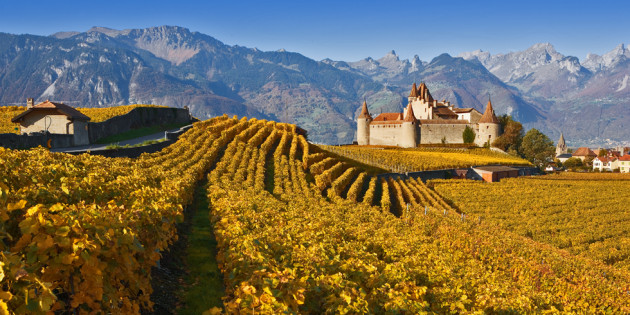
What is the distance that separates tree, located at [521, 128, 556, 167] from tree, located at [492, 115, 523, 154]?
5.40 feet

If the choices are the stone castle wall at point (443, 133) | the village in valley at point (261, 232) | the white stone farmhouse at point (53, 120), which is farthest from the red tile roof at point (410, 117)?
the white stone farmhouse at point (53, 120)

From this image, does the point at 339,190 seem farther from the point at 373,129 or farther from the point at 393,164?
the point at 373,129

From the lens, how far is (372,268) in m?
7.68

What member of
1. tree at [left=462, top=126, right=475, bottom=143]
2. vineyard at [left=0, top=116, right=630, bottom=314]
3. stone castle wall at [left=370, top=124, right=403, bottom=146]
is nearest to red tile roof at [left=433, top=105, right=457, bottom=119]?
tree at [left=462, top=126, right=475, bottom=143]

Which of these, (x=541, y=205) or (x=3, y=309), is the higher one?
(x=3, y=309)

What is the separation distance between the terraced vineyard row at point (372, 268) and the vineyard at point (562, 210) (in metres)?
4.91

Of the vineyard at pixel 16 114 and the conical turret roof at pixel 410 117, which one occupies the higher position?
the conical turret roof at pixel 410 117

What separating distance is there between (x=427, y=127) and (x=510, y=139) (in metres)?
17.0

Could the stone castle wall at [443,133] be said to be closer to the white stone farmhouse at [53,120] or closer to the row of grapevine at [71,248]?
the white stone farmhouse at [53,120]

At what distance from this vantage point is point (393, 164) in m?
57.2

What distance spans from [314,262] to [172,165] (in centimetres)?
1849

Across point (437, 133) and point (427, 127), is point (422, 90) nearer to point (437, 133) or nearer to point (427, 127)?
point (427, 127)

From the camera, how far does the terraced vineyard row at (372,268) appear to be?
6.05m

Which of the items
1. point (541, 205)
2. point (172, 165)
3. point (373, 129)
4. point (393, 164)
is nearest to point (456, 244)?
point (172, 165)
